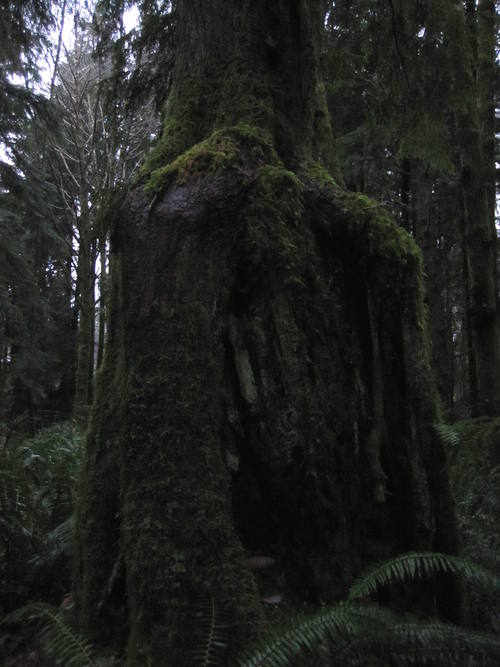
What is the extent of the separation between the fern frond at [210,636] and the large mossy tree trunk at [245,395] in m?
0.05

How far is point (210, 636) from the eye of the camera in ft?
5.78

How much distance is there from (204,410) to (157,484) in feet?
1.22

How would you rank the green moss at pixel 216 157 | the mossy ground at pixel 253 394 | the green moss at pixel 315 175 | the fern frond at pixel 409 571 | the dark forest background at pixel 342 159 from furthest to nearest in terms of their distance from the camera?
the dark forest background at pixel 342 159 → the green moss at pixel 315 175 → the green moss at pixel 216 157 → the mossy ground at pixel 253 394 → the fern frond at pixel 409 571

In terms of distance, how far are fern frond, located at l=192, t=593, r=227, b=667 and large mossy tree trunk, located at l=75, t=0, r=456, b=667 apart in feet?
0.17

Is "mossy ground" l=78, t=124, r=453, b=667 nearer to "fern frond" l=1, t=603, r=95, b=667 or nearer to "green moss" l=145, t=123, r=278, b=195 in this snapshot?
"green moss" l=145, t=123, r=278, b=195

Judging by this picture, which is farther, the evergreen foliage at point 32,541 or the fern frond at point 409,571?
the evergreen foliage at point 32,541

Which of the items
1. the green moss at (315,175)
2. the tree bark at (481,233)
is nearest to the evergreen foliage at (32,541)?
the green moss at (315,175)

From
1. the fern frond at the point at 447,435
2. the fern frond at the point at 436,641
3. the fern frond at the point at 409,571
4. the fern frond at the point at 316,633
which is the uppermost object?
the fern frond at the point at 447,435

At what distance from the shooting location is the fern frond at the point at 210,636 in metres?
1.74

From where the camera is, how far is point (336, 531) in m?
2.47

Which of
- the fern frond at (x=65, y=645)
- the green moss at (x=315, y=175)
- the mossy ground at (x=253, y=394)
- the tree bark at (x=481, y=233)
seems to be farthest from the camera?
the tree bark at (x=481, y=233)

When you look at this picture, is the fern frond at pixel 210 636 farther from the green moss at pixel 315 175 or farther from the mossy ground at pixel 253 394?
the green moss at pixel 315 175

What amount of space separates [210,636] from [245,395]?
3.33 ft

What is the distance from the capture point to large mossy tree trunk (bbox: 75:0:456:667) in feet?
7.06
